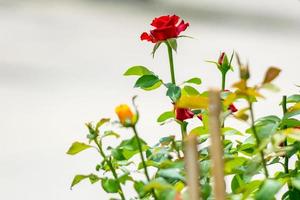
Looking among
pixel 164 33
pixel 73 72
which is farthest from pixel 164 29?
pixel 73 72

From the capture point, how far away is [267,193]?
0.42 metres

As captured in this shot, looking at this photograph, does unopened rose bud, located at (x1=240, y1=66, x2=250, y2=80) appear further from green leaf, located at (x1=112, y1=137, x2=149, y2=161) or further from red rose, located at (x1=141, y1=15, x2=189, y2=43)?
red rose, located at (x1=141, y1=15, x2=189, y2=43)

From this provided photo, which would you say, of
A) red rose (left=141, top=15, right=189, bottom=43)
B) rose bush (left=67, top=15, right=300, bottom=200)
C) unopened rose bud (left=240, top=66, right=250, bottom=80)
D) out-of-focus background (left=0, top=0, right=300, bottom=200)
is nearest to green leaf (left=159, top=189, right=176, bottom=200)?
Answer: rose bush (left=67, top=15, right=300, bottom=200)

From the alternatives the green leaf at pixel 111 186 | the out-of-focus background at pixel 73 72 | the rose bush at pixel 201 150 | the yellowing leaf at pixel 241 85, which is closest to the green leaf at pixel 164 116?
the rose bush at pixel 201 150

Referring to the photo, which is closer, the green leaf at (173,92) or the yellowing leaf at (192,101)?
the yellowing leaf at (192,101)

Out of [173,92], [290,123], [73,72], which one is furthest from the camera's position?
[73,72]

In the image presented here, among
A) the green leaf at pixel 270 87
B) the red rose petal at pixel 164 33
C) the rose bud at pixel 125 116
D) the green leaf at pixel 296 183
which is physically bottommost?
the green leaf at pixel 296 183

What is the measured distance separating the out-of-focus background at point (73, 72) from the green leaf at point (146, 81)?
502 millimetres

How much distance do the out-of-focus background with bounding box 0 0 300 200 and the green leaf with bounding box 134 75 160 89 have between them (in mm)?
502

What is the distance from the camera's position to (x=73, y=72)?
49.8 inches

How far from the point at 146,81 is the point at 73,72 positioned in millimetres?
564

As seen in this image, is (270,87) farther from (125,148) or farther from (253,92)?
(125,148)

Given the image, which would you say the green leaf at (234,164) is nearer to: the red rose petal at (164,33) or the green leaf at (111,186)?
the green leaf at (111,186)

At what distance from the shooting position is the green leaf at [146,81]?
72 cm
